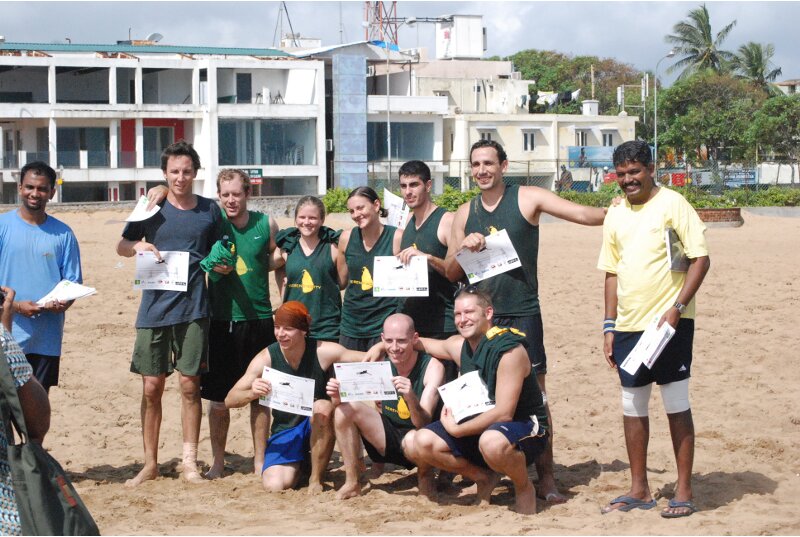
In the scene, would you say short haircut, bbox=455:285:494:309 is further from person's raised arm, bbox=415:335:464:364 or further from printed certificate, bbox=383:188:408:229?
printed certificate, bbox=383:188:408:229

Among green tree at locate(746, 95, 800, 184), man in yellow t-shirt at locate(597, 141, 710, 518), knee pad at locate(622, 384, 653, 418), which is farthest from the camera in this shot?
green tree at locate(746, 95, 800, 184)

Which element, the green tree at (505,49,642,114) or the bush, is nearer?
the bush

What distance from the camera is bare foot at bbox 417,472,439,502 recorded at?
662 cm

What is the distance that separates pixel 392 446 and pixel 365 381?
0.56 m

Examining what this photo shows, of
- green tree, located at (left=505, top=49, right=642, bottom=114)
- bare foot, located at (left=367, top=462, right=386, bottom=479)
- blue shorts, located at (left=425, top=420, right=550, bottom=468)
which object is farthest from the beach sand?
green tree, located at (left=505, top=49, right=642, bottom=114)

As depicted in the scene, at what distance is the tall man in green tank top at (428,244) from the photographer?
269 inches

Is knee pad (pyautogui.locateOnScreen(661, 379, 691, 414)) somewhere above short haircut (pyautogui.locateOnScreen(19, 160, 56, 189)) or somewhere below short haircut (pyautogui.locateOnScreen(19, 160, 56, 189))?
below

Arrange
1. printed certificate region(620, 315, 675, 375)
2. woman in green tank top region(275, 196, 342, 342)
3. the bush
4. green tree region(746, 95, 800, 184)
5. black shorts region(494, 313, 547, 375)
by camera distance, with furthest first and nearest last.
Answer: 1. green tree region(746, 95, 800, 184)
2. the bush
3. woman in green tank top region(275, 196, 342, 342)
4. black shorts region(494, 313, 547, 375)
5. printed certificate region(620, 315, 675, 375)

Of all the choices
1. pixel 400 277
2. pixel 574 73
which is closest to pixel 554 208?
pixel 400 277

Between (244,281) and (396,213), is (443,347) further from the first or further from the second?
(244,281)

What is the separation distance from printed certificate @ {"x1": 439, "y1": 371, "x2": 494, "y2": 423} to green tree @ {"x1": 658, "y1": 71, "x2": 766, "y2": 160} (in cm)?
5086

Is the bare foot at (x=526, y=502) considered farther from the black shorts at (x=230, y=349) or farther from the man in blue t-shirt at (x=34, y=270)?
the man in blue t-shirt at (x=34, y=270)

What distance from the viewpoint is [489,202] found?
6.60m

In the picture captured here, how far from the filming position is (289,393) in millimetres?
6801
